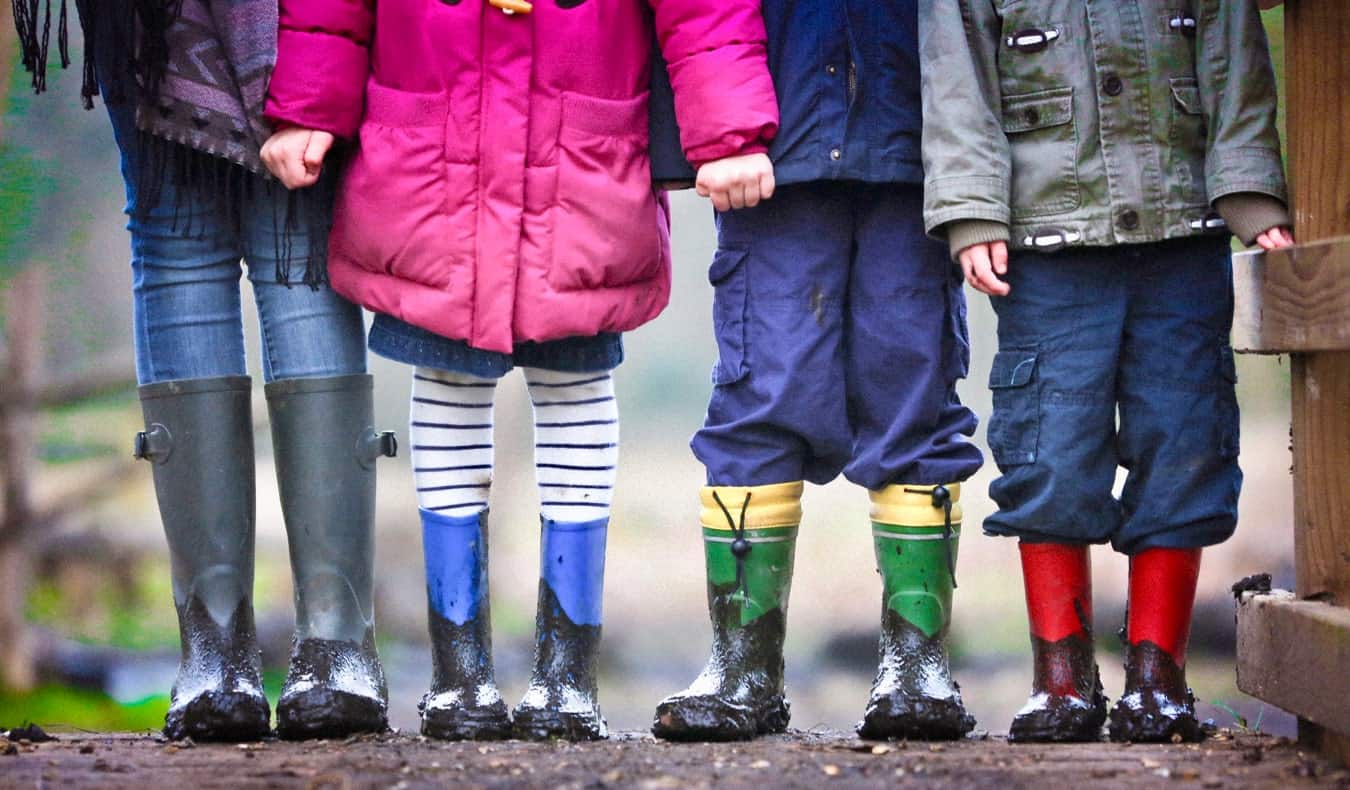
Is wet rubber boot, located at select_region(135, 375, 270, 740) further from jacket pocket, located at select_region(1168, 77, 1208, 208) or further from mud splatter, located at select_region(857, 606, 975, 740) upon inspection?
jacket pocket, located at select_region(1168, 77, 1208, 208)

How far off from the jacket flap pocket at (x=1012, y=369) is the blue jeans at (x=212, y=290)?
822mm

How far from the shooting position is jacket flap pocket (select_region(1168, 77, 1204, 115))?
1.93 metres

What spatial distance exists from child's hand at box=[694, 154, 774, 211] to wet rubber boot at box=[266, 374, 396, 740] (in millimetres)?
510

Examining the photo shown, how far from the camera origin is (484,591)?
2.04 meters

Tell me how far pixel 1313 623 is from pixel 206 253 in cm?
137

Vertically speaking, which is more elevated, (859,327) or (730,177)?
(730,177)

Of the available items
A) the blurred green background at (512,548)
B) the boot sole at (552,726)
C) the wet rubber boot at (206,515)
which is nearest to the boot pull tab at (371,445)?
the wet rubber boot at (206,515)

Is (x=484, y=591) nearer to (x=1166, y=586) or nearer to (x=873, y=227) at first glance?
(x=873, y=227)

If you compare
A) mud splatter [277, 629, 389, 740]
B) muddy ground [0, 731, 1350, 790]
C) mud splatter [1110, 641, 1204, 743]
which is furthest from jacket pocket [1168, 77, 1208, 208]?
mud splatter [277, 629, 389, 740]

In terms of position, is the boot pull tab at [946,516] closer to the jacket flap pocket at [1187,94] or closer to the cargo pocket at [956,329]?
the cargo pocket at [956,329]

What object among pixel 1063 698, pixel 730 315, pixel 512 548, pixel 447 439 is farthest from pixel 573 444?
pixel 512 548

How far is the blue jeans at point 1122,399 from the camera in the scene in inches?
75.4

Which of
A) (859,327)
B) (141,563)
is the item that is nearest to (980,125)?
(859,327)

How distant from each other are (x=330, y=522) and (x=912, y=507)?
73 cm
